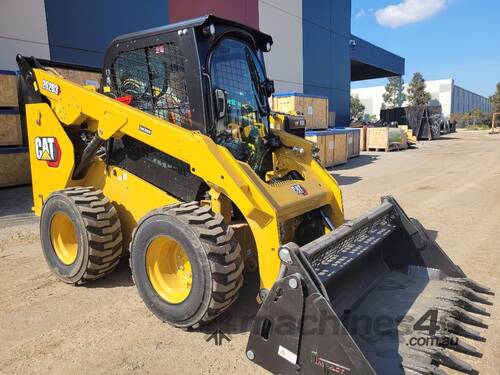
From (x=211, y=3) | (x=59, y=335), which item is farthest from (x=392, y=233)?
(x=211, y=3)

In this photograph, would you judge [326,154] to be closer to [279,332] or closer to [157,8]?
[157,8]

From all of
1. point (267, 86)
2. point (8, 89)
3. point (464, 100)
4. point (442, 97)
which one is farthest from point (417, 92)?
point (267, 86)

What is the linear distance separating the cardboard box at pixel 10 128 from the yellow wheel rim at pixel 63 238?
18.7ft

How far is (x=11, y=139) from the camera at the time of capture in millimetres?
8766

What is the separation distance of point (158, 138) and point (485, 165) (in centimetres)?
1377

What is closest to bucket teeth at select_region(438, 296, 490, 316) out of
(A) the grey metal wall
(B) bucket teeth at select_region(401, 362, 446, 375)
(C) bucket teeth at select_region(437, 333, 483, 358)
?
(C) bucket teeth at select_region(437, 333, 483, 358)

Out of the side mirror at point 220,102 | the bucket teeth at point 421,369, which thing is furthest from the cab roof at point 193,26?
the bucket teeth at point 421,369

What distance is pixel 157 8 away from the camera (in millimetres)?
11547

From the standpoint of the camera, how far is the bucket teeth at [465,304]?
3102 mm

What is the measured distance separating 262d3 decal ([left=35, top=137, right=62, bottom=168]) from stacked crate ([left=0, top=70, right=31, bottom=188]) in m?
4.83

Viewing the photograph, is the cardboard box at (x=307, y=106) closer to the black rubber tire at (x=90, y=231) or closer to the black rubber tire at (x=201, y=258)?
the black rubber tire at (x=90, y=231)

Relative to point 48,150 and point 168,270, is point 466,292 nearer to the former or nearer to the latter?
point 168,270

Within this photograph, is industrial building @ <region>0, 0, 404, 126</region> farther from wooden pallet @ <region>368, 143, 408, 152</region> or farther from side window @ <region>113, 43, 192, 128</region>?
side window @ <region>113, 43, 192, 128</region>

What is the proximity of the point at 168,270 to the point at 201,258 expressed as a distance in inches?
25.5
